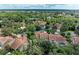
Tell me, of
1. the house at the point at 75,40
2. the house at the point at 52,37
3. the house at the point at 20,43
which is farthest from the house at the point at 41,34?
the house at the point at 75,40

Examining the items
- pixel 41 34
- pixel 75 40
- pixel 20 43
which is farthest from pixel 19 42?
pixel 75 40

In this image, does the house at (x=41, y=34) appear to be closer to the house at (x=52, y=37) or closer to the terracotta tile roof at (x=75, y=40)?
the house at (x=52, y=37)

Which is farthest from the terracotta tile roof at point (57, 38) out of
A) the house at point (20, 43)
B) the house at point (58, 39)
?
the house at point (20, 43)

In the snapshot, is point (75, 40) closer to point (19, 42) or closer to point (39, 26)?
point (39, 26)

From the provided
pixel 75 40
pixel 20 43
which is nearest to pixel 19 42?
pixel 20 43

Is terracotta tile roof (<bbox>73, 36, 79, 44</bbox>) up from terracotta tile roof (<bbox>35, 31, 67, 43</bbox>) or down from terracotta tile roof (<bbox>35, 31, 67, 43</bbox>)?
down

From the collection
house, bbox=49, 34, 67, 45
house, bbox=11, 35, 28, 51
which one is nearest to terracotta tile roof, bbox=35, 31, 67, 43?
house, bbox=49, 34, 67, 45

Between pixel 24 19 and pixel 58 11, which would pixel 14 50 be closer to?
pixel 24 19

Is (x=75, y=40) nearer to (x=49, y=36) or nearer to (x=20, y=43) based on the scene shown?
(x=49, y=36)

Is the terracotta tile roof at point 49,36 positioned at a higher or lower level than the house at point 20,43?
higher

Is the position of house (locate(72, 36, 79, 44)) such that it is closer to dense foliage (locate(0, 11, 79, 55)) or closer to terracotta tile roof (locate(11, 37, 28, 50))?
dense foliage (locate(0, 11, 79, 55))

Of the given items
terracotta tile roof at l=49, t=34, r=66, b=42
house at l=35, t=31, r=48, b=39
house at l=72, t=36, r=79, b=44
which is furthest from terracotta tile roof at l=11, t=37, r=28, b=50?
house at l=72, t=36, r=79, b=44

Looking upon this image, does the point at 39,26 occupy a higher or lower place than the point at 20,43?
higher
